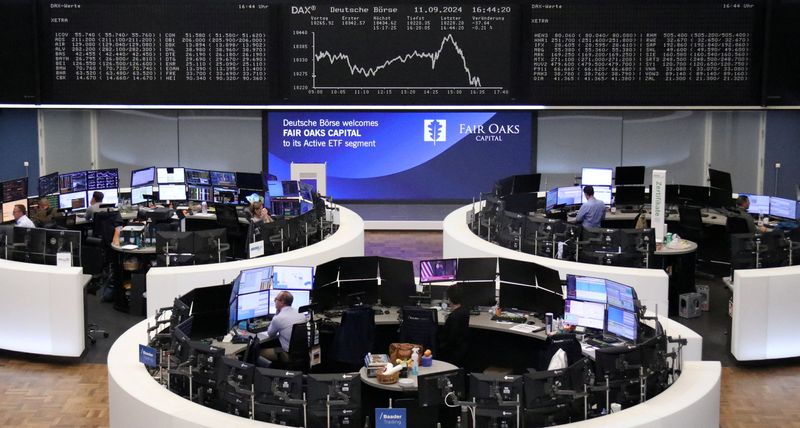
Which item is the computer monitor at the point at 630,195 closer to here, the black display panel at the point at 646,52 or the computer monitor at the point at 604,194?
the computer monitor at the point at 604,194

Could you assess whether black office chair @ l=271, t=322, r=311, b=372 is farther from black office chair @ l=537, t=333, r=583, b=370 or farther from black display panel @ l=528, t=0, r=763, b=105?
black display panel @ l=528, t=0, r=763, b=105

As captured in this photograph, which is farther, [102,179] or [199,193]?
[199,193]

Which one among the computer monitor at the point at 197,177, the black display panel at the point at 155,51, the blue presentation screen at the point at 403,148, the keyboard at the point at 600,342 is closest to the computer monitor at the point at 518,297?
the keyboard at the point at 600,342

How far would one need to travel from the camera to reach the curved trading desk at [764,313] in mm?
11203

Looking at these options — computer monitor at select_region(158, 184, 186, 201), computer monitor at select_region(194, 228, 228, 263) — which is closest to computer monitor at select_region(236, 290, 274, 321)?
computer monitor at select_region(194, 228, 228, 263)

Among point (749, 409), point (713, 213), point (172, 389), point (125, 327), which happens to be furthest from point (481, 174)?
point (172, 389)

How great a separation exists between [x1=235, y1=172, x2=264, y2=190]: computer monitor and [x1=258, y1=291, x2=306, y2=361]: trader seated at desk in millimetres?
6094

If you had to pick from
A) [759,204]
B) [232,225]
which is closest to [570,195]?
[759,204]

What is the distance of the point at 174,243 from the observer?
12555mm

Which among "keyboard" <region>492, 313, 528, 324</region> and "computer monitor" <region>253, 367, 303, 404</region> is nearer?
"computer monitor" <region>253, 367, 303, 404</region>

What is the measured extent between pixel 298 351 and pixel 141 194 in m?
7.04

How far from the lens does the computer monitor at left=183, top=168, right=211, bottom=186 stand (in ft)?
53.4

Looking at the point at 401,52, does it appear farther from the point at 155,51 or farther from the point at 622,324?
the point at 622,324

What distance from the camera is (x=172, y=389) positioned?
8414 mm
